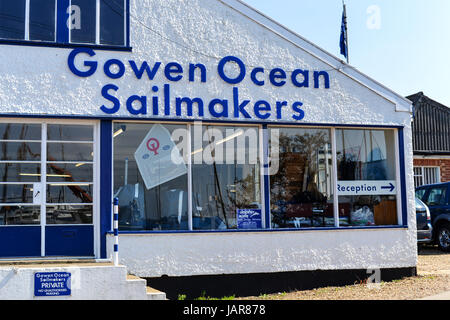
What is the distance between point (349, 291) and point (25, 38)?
7.01 meters

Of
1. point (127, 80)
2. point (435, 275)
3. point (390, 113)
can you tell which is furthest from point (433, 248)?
point (127, 80)

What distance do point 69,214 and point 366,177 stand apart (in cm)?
558

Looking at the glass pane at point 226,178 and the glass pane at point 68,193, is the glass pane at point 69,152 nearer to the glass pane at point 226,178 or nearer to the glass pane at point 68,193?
the glass pane at point 68,193

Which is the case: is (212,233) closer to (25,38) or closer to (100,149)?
(100,149)

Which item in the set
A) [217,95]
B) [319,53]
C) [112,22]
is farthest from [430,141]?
[112,22]

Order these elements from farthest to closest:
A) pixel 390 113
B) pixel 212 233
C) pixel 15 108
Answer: pixel 390 113 → pixel 212 233 → pixel 15 108

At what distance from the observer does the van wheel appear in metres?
16.1

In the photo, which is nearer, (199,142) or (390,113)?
(199,142)

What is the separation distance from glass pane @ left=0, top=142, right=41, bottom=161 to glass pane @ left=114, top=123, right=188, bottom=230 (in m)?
1.29

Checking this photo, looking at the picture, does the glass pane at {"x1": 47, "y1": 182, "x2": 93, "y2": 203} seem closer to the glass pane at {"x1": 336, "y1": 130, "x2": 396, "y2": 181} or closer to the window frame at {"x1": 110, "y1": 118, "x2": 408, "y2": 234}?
the window frame at {"x1": 110, "y1": 118, "x2": 408, "y2": 234}

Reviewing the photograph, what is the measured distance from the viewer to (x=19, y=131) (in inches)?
382

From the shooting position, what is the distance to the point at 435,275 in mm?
11477

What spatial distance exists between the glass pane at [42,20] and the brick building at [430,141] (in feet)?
52.3

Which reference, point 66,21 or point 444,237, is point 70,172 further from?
point 444,237
